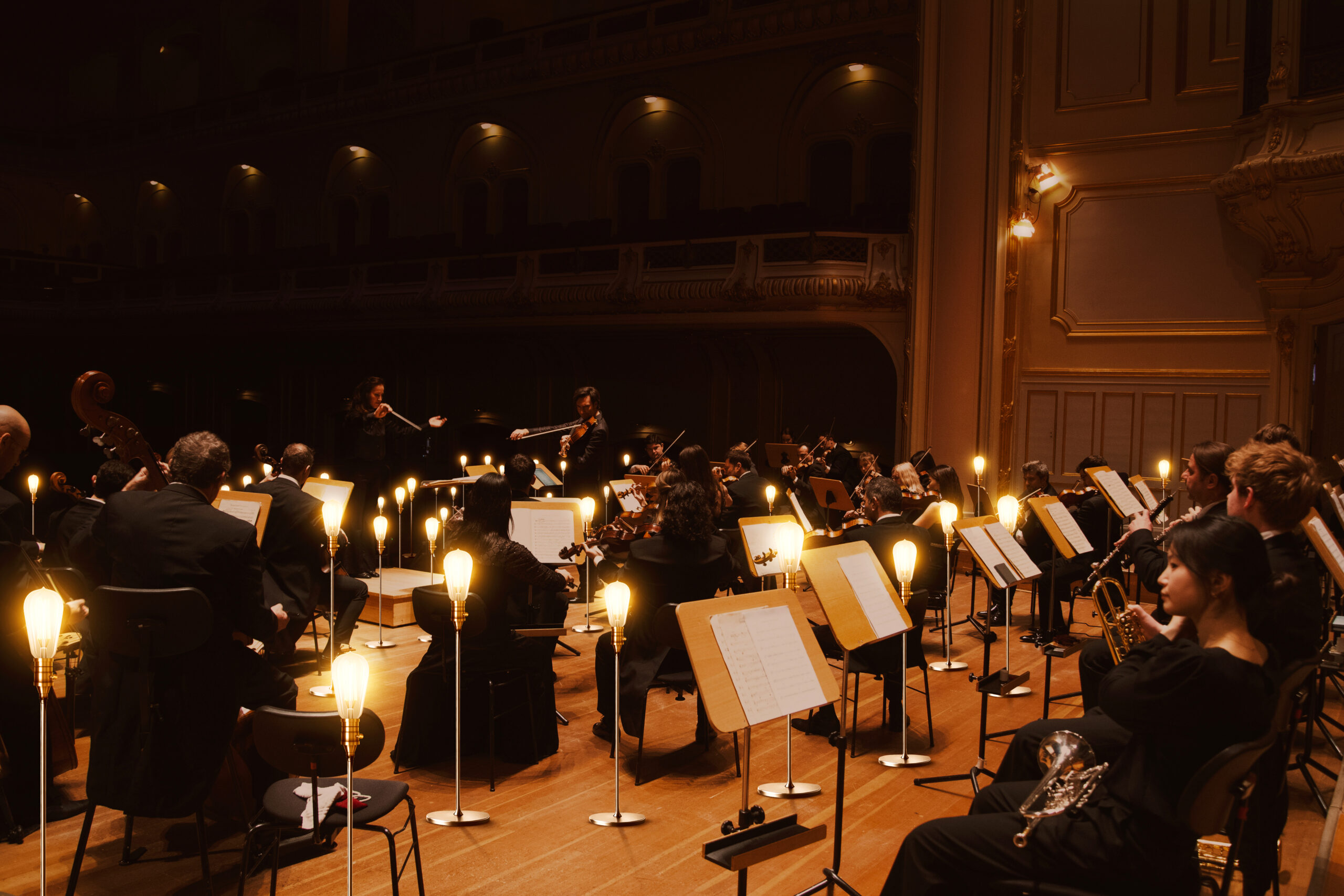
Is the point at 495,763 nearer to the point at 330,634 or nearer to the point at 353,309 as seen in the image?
the point at 330,634

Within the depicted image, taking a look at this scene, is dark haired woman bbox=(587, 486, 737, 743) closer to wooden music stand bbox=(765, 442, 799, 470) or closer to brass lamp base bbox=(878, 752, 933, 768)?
brass lamp base bbox=(878, 752, 933, 768)

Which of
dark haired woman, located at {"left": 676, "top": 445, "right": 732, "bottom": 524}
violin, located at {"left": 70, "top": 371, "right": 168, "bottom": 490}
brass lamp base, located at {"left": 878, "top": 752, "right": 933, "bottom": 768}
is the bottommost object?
brass lamp base, located at {"left": 878, "top": 752, "right": 933, "bottom": 768}

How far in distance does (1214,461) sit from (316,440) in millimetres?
18278

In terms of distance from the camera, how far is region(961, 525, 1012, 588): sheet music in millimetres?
4984

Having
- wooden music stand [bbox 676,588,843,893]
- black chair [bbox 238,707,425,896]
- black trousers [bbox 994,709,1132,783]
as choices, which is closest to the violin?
black chair [bbox 238,707,425,896]

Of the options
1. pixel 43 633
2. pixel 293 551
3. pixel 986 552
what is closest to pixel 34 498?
pixel 293 551

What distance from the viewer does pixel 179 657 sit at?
3432mm

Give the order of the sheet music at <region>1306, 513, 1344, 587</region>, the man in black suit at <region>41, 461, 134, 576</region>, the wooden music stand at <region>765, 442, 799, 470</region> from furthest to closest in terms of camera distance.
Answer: the wooden music stand at <region>765, 442, 799, 470</region>
the man in black suit at <region>41, 461, 134, 576</region>
the sheet music at <region>1306, 513, 1344, 587</region>

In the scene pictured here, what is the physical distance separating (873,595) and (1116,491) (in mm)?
2667

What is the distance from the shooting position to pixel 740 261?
13.1 m

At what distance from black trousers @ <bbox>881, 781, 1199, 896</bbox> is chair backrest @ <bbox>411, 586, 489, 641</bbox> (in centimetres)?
236

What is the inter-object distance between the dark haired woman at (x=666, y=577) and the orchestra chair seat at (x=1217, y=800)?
8.48ft

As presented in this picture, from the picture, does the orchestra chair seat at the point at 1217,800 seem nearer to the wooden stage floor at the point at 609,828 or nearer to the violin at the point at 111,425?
the wooden stage floor at the point at 609,828

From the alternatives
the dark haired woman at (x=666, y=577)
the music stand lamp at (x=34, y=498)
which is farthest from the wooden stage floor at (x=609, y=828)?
the music stand lamp at (x=34, y=498)
